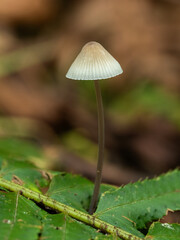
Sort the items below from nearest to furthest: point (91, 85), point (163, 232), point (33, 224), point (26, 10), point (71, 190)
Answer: point (33, 224) < point (163, 232) < point (71, 190) < point (91, 85) < point (26, 10)

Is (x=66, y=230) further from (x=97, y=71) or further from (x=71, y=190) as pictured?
(x=97, y=71)

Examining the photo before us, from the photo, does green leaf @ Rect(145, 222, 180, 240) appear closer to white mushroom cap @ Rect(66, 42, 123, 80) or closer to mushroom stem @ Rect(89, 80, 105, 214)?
mushroom stem @ Rect(89, 80, 105, 214)

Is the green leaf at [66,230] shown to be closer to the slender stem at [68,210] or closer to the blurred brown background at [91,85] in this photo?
the slender stem at [68,210]

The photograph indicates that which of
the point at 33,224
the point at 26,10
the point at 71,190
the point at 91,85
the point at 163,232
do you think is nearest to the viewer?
the point at 33,224

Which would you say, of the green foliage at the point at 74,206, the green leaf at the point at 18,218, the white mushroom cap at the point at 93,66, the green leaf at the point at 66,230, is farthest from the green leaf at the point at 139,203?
the white mushroom cap at the point at 93,66

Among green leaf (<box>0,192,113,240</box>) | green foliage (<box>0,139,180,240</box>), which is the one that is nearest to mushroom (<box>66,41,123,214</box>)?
green foliage (<box>0,139,180,240</box>)

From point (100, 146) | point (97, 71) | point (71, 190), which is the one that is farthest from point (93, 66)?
point (71, 190)
